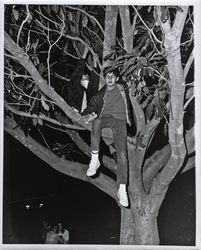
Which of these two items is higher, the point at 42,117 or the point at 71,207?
the point at 42,117

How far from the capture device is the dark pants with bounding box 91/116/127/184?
6.76 ft

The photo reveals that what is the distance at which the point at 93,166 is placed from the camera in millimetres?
2055

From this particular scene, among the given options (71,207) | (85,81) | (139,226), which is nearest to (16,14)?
(85,81)

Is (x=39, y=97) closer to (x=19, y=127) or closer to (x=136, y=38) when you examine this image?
(x=19, y=127)

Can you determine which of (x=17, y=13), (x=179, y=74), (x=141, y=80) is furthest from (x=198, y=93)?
(x=17, y=13)

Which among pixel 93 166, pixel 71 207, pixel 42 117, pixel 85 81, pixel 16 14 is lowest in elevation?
pixel 71 207

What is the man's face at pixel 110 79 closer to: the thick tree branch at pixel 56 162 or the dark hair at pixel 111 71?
the dark hair at pixel 111 71

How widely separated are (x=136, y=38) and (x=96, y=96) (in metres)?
0.38

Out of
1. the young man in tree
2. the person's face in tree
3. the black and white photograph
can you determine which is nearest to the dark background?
the black and white photograph

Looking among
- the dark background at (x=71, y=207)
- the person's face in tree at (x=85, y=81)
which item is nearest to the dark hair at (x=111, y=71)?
the person's face in tree at (x=85, y=81)

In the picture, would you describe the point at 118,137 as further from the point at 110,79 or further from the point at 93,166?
the point at 110,79

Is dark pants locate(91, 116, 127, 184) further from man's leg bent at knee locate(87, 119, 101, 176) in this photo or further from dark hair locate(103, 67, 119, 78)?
dark hair locate(103, 67, 119, 78)

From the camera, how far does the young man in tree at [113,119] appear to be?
6.75ft

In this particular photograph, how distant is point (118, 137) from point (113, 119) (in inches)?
4.0
